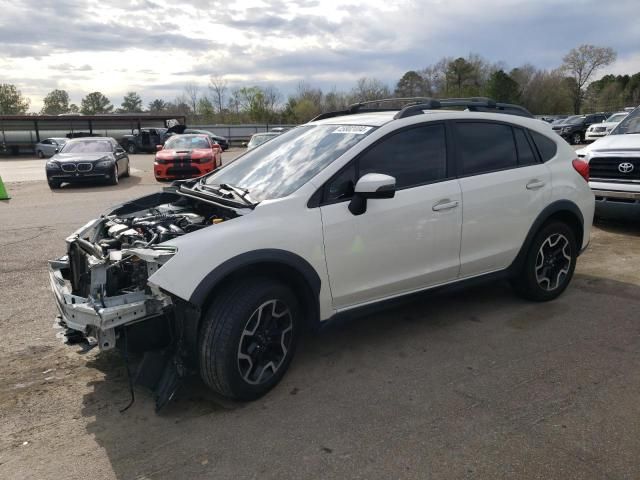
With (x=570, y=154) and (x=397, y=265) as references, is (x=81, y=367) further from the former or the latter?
(x=570, y=154)

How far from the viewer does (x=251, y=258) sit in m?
3.14

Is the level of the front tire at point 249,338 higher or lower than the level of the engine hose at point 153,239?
lower

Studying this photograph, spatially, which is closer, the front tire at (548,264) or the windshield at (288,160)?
the windshield at (288,160)

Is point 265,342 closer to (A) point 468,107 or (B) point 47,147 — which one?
(A) point 468,107

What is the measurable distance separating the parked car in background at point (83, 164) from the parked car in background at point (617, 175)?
12.6 metres

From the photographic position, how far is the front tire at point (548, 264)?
475cm

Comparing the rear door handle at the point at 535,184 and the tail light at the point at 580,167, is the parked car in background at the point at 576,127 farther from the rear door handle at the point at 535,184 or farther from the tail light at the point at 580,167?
the rear door handle at the point at 535,184

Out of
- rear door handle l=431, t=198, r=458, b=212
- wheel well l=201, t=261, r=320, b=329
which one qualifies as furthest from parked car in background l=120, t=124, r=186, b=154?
wheel well l=201, t=261, r=320, b=329

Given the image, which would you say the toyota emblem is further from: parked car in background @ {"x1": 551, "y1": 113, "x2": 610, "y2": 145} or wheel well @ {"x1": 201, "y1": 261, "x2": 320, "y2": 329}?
parked car in background @ {"x1": 551, "y1": 113, "x2": 610, "y2": 145}

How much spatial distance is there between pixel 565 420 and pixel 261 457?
177 centimetres

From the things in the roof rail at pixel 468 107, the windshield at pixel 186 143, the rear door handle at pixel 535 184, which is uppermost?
the roof rail at pixel 468 107

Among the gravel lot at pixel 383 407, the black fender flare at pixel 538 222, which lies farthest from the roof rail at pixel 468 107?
the gravel lot at pixel 383 407

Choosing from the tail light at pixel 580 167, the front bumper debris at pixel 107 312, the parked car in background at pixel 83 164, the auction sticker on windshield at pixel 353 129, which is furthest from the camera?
the parked car in background at pixel 83 164

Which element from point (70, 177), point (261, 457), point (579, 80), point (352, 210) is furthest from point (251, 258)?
point (579, 80)
